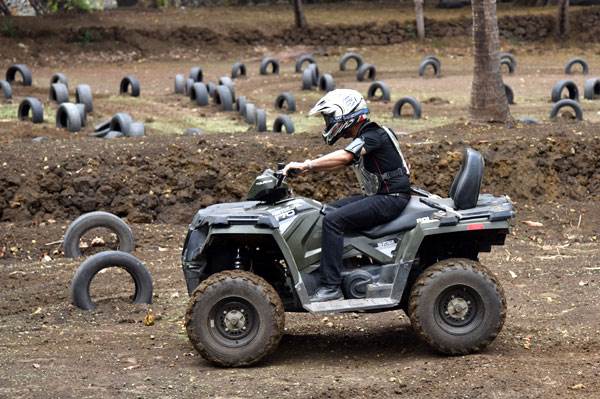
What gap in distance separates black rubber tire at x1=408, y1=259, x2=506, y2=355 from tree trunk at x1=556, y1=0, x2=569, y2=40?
106ft

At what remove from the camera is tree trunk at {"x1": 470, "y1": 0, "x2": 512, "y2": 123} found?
64.5ft

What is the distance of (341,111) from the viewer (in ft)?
29.8

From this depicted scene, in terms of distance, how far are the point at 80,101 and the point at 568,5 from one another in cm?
2164

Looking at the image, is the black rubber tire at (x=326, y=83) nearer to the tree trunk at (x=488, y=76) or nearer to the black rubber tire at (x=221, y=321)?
the tree trunk at (x=488, y=76)

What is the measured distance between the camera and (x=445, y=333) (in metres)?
8.91

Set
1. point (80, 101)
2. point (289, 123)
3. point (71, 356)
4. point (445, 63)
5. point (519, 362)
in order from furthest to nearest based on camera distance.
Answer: point (445, 63)
point (80, 101)
point (289, 123)
point (71, 356)
point (519, 362)

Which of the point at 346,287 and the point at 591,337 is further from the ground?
the point at 346,287

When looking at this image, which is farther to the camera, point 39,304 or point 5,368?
point 39,304

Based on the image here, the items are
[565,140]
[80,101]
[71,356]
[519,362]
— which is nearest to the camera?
[519,362]

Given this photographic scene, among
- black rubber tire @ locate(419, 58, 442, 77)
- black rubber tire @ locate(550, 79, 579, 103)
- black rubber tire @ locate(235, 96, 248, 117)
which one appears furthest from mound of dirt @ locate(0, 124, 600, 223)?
black rubber tire @ locate(419, 58, 442, 77)

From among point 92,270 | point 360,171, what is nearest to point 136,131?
point 92,270

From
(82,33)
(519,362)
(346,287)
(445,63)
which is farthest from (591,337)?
(82,33)

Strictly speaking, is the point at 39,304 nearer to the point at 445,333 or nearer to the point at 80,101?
the point at 445,333

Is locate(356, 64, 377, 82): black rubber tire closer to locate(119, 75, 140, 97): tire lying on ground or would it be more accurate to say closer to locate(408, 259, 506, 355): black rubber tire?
locate(119, 75, 140, 97): tire lying on ground
